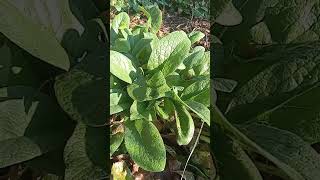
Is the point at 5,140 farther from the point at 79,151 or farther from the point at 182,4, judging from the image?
the point at 182,4

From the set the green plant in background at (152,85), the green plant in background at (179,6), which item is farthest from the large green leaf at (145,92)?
the green plant in background at (179,6)

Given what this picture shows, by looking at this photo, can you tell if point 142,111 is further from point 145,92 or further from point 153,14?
point 153,14

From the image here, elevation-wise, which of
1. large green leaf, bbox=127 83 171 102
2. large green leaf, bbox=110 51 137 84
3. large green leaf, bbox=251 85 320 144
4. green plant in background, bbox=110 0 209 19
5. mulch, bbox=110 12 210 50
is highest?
green plant in background, bbox=110 0 209 19

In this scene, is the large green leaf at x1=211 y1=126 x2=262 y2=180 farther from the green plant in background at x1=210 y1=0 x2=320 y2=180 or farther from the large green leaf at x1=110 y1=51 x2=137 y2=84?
the large green leaf at x1=110 y1=51 x2=137 y2=84

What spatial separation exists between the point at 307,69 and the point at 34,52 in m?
0.34

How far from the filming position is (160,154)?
0.59 meters

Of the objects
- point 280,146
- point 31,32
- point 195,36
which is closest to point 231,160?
point 280,146

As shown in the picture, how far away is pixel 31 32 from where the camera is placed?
A: 1.86ft

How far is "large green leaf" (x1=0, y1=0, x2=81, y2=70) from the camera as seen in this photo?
56cm

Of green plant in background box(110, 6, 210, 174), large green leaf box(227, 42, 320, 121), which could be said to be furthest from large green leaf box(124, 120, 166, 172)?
large green leaf box(227, 42, 320, 121)

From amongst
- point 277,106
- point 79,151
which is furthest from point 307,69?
point 79,151

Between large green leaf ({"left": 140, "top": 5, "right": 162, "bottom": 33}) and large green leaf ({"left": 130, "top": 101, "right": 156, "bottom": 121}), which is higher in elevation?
large green leaf ({"left": 140, "top": 5, "right": 162, "bottom": 33})

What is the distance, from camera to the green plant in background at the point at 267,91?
1.96 ft

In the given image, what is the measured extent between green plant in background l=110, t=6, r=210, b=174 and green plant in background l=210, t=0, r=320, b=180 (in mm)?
30
